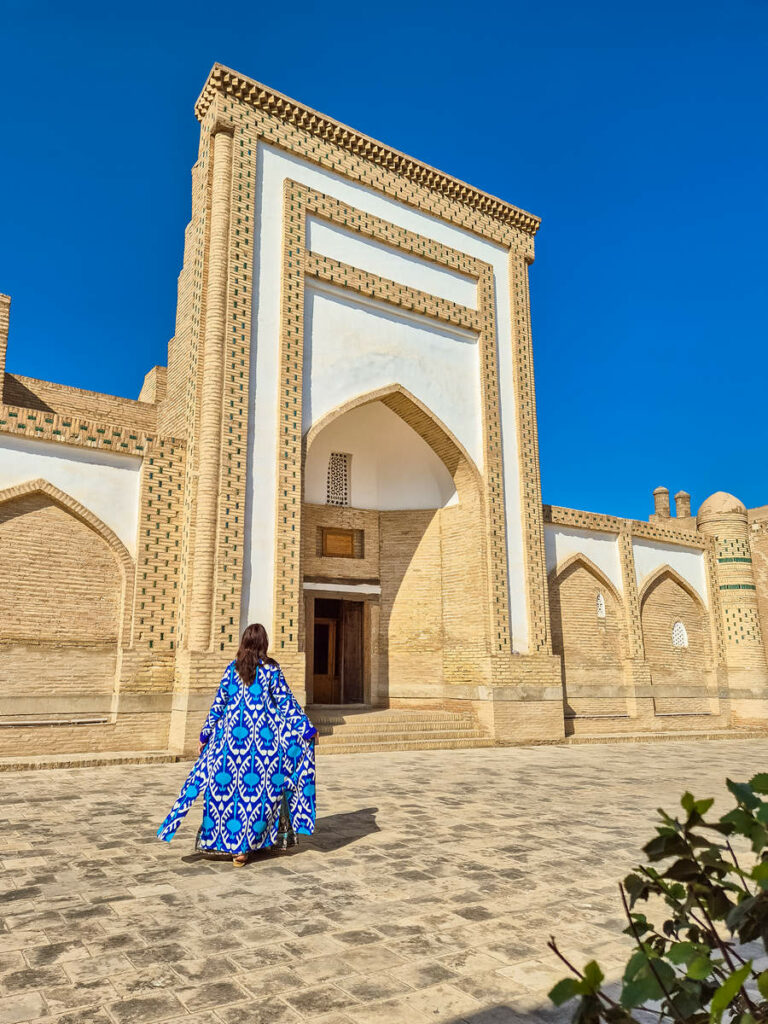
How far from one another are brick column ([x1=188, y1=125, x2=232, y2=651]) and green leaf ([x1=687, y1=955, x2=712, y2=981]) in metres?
8.00

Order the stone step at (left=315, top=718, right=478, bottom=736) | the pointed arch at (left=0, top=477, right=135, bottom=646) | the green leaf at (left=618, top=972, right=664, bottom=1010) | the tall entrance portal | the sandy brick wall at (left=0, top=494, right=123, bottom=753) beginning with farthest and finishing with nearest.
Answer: the tall entrance portal
the stone step at (left=315, top=718, right=478, bottom=736)
the pointed arch at (left=0, top=477, right=135, bottom=646)
the sandy brick wall at (left=0, top=494, right=123, bottom=753)
the green leaf at (left=618, top=972, right=664, bottom=1010)

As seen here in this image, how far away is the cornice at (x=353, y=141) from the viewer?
1001cm

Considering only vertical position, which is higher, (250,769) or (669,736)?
(250,769)

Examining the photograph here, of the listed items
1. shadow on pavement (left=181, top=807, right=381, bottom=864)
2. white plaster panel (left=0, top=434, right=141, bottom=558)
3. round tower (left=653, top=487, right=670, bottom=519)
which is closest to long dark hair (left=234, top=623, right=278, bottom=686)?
shadow on pavement (left=181, top=807, right=381, bottom=864)

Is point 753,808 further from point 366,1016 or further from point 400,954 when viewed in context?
point 400,954

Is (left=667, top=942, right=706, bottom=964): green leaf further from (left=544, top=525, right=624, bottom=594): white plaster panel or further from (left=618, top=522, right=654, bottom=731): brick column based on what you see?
(left=618, top=522, right=654, bottom=731): brick column

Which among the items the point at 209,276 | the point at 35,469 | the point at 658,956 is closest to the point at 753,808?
the point at 658,956

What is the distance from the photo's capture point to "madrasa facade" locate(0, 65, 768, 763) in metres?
8.57

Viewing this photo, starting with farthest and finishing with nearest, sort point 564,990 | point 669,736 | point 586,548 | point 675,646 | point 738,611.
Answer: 1. point 738,611
2. point 675,646
3. point 586,548
4. point 669,736
5. point 564,990

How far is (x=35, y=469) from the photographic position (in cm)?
848

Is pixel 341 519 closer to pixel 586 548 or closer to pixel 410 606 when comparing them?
pixel 410 606

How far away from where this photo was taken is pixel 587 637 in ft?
44.0

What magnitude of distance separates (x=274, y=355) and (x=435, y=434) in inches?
126

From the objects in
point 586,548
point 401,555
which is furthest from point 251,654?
point 586,548
